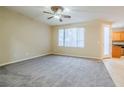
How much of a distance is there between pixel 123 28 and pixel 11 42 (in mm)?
8040

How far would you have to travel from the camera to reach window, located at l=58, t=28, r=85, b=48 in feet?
22.6

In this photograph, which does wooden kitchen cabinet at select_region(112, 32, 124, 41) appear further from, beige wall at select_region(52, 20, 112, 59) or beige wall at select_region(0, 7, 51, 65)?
beige wall at select_region(0, 7, 51, 65)

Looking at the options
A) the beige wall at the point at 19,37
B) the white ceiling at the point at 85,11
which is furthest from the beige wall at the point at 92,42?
the beige wall at the point at 19,37

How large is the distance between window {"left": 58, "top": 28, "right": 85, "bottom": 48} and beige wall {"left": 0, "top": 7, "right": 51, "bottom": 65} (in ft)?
4.60

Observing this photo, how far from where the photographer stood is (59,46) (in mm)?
7809

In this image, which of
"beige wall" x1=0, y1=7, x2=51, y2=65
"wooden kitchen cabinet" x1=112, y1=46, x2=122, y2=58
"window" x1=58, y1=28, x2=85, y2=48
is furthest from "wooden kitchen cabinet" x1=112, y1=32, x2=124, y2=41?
"beige wall" x1=0, y1=7, x2=51, y2=65

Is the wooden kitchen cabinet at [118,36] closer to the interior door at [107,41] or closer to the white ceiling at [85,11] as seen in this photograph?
the interior door at [107,41]

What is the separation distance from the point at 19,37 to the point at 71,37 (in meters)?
3.55

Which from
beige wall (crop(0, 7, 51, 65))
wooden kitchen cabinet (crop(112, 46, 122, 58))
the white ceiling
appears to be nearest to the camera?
the white ceiling

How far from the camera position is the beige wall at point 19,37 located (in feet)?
14.5

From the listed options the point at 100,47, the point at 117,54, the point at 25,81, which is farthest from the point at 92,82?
the point at 117,54

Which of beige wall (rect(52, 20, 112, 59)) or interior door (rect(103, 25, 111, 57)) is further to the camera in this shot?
interior door (rect(103, 25, 111, 57))
